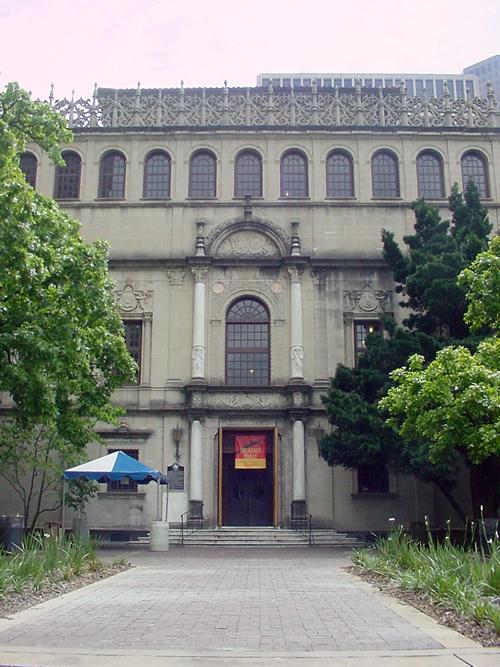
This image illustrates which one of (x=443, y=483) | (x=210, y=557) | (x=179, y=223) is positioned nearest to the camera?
(x=210, y=557)

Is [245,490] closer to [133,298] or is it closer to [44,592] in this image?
[133,298]

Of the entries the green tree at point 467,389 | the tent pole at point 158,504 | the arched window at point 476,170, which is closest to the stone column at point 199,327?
the tent pole at point 158,504

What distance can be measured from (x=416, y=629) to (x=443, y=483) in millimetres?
18297

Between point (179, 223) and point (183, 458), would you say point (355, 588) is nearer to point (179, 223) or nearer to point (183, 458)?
point (183, 458)

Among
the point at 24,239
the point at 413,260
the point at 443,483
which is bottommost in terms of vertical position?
the point at 443,483

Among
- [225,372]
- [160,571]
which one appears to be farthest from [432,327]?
[160,571]

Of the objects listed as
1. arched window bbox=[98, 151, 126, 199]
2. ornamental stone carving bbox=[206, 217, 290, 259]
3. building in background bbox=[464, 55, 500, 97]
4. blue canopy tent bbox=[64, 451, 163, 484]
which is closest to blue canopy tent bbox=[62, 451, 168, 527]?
blue canopy tent bbox=[64, 451, 163, 484]

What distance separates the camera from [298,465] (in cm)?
3089

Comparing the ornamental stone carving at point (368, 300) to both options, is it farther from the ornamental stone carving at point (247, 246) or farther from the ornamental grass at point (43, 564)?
the ornamental grass at point (43, 564)

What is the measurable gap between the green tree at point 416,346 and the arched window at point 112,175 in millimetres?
13689

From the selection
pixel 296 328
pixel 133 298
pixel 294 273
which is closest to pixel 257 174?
pixel 294 273

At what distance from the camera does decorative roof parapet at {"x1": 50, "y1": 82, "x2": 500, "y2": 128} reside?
35656mm

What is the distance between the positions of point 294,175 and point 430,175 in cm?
627

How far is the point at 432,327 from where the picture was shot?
94.1 feet
